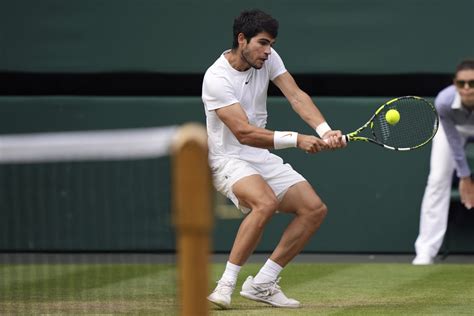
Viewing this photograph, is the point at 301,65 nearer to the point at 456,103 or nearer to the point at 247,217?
the point at 456,103

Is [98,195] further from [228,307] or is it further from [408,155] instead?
[408,155]

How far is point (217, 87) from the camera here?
23.1ft

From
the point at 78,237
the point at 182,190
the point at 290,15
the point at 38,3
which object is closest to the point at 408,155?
the point at 290,15

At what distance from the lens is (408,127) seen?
7969 mm

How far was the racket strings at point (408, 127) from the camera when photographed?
773cm

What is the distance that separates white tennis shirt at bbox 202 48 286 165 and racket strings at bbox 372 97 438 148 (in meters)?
0.75

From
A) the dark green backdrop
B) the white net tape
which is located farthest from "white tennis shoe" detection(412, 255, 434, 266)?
the white net tape

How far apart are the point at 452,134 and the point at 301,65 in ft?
5.41

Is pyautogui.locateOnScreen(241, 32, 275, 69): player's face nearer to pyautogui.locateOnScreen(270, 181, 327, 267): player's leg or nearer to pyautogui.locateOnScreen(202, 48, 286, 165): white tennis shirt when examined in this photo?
pyautogui.locateOnScreen(202, 48, 286, 165): white tennis shirt

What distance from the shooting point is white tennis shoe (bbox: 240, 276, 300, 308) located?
7.17 m

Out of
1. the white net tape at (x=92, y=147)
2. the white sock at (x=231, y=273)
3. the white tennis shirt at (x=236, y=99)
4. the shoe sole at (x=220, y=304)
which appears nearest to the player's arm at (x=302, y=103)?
the white tennis shirt at (x=236, y=99)

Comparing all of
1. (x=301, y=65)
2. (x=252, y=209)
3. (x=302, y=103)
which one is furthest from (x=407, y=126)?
(x=301, y=65)

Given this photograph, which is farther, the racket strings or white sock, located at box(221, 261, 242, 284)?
the racket strings

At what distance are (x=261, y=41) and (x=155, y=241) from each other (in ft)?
7.87
